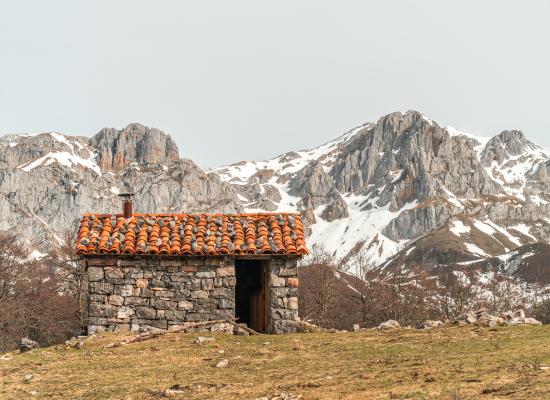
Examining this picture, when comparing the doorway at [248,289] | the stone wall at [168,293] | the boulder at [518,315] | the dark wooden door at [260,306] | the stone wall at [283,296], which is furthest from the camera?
the doorway at [248,289]

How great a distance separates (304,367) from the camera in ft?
40.8

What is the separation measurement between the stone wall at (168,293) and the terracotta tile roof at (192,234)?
0.40 metres

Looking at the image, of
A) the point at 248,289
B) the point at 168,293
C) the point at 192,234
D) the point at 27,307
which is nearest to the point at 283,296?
the point at 168,293

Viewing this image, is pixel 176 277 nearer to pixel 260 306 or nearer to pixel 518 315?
pixel 260 306

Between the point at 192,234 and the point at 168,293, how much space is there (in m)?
2.33

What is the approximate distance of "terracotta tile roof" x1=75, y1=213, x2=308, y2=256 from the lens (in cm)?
1896

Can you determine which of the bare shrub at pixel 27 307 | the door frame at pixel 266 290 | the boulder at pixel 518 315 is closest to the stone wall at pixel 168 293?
the door frame at pixel 266 290

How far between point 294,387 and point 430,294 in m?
53.1

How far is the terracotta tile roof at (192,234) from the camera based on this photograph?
62.2 feet

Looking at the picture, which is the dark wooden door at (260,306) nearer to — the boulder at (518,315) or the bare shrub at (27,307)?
the boulder at (518,315)

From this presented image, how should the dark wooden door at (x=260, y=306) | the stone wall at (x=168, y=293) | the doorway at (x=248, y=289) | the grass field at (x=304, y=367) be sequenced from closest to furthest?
the grass field at (x=304, y=367), the stone wall at (x=168, y=293), the dark wooden door at (x=260, y=306), the doorway at (x=248, y=289)

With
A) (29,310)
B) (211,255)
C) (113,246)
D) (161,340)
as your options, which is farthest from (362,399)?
(29,310)

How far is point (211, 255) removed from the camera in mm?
18969

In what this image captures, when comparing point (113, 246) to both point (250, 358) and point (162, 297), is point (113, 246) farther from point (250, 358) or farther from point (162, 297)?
point (250, 358)
